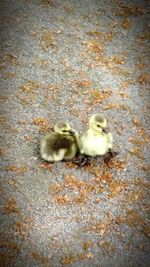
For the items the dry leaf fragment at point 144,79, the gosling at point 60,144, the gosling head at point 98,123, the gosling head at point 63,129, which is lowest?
the gosling at point 60,144

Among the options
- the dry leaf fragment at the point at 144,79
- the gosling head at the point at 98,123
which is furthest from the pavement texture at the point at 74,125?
the gosling head at the point at 98,123

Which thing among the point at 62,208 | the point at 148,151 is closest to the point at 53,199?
the point at 62,208

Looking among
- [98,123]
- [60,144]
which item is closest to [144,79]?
[98,123]

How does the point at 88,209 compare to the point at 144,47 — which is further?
the point at 144,47

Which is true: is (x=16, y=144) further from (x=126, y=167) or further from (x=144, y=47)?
(x=144, y=47)

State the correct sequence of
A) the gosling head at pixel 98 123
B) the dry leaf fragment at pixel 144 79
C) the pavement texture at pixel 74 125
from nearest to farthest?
1. the pavement texture at pixel 74 125
2. the gosling head at pixel 98 123
3. the dry leaf fragment at pixel 144 79

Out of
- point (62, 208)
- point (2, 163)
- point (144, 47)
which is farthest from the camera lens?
point (144, 47)

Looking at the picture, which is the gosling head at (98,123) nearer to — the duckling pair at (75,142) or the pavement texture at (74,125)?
the duckling pair at (75,142)

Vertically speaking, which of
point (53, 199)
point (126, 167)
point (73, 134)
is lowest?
point (53, 199)

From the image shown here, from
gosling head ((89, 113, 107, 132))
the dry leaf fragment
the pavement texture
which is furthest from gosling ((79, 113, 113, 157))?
the dry leaf fragment
